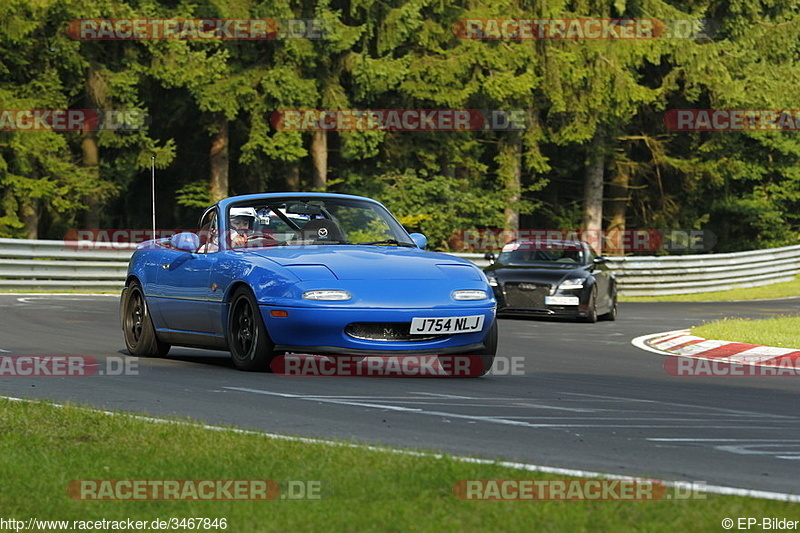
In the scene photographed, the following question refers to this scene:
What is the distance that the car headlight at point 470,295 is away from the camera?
10945mm

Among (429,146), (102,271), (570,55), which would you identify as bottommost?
(102,271)

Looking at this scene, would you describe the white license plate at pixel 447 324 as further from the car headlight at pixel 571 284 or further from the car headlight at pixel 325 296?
the car headlight at pixel 571 284

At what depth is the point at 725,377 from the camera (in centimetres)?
1241

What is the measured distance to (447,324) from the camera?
10859 millimetres

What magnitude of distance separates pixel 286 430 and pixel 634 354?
27.2 feet

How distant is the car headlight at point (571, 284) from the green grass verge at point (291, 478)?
15150mm

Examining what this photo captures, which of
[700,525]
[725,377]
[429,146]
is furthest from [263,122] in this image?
[700,525]

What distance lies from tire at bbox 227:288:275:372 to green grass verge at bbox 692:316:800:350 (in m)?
7.27

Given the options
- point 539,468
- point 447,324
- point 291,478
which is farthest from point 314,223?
point 291,478

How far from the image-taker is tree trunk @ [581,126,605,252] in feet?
148

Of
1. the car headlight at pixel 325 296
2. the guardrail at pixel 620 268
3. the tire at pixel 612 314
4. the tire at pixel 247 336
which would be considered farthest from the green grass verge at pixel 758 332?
the guardrail at pixel 620 268

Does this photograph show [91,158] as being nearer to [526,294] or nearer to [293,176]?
[293,176]

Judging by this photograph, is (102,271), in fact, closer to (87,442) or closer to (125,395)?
(125,395)

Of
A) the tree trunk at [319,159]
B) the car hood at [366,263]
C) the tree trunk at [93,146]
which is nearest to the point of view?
the car hood at [366,263]
